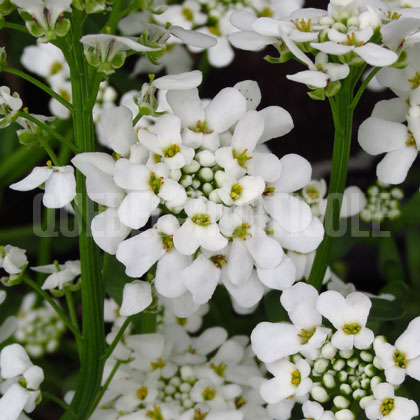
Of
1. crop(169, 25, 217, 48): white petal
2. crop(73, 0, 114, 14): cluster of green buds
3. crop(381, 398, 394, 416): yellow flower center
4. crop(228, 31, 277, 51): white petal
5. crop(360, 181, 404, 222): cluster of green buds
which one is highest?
crop(73, 0, 114, 14): cluster of green buds

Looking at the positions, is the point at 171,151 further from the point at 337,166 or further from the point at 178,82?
the point at 337,166

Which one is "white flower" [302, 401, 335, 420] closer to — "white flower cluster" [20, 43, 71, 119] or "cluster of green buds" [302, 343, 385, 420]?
"cluster of green buds" [302, 343, 385, 420]

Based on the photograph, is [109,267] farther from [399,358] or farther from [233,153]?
[399,358]

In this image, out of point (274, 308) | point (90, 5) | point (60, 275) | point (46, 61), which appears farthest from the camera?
point (46, 61)

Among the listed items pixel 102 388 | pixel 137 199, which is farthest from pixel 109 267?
pixel 137 199

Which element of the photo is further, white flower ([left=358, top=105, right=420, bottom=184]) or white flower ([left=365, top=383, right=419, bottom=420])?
white flower ([left=358, top=105, right=420, bottom=184])

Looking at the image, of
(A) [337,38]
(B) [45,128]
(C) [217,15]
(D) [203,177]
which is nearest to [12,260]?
(B) [45,128]

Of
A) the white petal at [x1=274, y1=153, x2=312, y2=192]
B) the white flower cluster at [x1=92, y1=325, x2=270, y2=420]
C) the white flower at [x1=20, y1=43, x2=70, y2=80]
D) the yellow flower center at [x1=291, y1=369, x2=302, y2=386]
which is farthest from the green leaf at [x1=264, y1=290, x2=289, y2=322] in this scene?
the white flower at [x1=20, y1=43, x2=70, y2=80]
